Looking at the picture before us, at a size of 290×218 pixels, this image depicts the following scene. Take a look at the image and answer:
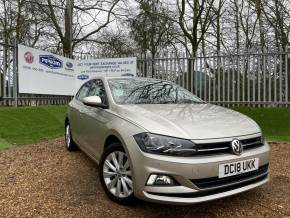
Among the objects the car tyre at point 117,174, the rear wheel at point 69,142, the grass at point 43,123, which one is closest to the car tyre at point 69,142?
the rear wheel at point 69,142

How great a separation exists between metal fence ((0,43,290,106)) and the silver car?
23.0 feet

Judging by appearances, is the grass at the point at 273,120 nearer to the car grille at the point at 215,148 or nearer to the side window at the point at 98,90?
the side window at the point at 98,90

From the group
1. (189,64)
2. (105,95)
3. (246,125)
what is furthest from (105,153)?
(189,64)

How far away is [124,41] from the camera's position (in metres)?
24.6

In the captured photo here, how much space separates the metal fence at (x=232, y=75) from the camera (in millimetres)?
11148

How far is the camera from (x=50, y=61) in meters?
12.7

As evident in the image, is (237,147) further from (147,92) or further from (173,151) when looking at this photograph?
(147,92)

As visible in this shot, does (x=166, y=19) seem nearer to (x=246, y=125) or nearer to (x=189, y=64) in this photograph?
(x=189, y=64)

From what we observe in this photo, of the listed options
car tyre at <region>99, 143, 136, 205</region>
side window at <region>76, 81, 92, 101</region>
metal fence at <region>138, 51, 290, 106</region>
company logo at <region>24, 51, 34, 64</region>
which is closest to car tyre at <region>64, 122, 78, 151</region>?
side window at <region>76, 81, 92, 101</region>

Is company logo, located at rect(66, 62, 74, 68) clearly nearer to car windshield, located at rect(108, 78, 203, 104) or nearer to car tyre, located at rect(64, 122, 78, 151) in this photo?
car tyre, located at rect(64, 122, 78, 151)

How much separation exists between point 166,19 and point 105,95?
56.1ft

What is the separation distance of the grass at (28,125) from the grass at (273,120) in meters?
5.63

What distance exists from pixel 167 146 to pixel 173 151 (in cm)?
8

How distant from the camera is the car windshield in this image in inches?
198
